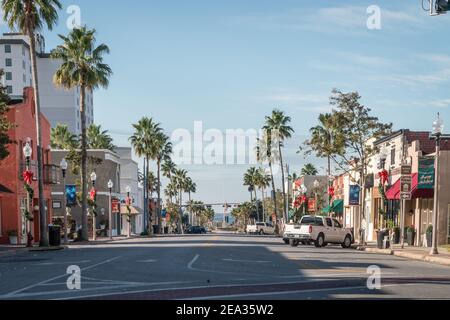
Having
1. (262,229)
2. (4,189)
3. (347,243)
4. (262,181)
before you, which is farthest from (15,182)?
(262,181)

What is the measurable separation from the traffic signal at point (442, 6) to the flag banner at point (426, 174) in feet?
79.4

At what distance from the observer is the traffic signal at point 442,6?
527 inches

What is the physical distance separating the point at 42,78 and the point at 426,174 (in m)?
105

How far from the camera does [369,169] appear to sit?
171ft

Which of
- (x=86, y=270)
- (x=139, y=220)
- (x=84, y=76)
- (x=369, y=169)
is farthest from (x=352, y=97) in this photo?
(x=139, y=220)

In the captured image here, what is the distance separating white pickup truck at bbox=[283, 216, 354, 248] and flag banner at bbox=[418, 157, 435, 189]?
5.65 m

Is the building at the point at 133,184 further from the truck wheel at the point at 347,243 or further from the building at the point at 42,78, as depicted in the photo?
the truck wheel at the point at 347,243

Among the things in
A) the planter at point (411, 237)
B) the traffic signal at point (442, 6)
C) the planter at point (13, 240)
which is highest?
the traffic signal at point (442, 6)

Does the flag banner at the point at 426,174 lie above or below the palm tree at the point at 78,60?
below

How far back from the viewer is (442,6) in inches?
529

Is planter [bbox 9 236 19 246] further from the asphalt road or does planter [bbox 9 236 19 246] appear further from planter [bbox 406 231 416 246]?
planter [bbox 406 231 416 246]

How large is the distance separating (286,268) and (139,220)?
8261 centimetres

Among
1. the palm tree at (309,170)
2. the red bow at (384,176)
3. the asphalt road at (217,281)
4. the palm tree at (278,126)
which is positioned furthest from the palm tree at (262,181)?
the asphalt road at (217,281)
